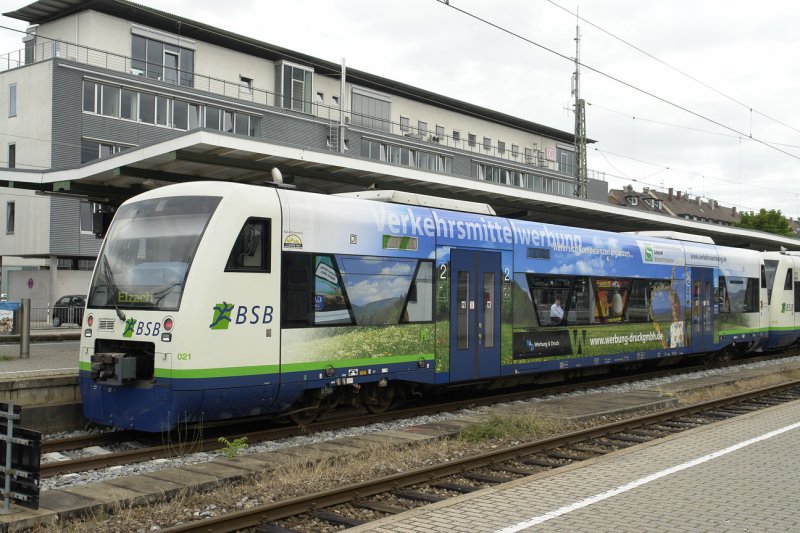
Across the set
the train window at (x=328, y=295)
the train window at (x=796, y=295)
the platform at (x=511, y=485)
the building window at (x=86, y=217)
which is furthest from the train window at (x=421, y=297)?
the building window at (x=86, y=217)

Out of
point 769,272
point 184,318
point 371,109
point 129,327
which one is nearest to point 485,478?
point 184,318

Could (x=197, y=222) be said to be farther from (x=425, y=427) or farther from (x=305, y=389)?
(x=425, y=427)

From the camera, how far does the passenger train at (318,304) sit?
30.0ft

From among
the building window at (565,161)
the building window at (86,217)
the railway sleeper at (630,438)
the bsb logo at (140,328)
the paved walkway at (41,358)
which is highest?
the building window at (565,161)

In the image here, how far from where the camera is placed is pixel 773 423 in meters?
11.1

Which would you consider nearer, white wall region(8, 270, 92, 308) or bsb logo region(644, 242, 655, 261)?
bsb logo region(644, 242, 655, 261)

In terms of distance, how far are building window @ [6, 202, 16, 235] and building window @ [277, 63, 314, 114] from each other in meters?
15.8

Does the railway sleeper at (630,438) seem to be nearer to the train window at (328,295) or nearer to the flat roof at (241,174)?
the train window at (328,295)

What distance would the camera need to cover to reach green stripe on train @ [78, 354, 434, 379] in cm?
891

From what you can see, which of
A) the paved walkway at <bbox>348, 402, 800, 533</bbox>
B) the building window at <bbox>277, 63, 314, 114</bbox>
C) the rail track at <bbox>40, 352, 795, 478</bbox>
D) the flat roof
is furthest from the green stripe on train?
the building window at <bbox>277, 63, 314, 114</bbox>

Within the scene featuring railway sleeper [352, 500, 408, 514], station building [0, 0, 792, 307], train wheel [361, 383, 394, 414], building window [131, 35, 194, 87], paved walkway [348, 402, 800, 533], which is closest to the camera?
paved walkway [348, 402, 800, 533]

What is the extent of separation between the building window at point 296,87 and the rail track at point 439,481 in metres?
37.5

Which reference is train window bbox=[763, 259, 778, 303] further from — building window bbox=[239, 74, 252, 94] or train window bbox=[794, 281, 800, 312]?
building window bbox=[239, 74, 252, 94]

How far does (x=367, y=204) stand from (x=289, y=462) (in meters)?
4.49
